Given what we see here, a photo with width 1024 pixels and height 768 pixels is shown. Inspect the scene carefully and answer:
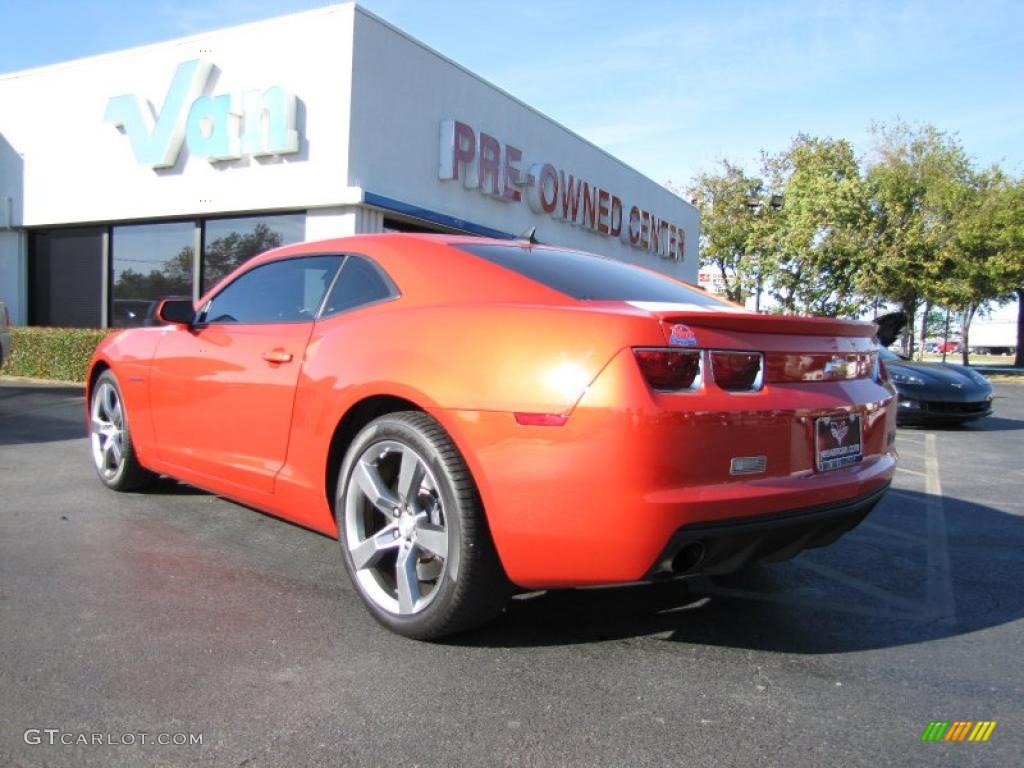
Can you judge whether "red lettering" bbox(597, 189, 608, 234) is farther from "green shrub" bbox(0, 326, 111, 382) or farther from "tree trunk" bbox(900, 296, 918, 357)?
"tree trunk" bbox(900, 296, 918, 357)

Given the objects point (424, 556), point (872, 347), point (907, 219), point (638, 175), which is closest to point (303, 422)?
point (424, 556)

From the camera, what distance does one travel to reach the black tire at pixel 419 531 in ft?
8.45

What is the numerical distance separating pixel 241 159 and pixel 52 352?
4338mm

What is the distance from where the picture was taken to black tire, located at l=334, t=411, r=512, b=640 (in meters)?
2.57

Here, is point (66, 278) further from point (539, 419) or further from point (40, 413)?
point (539, 419)

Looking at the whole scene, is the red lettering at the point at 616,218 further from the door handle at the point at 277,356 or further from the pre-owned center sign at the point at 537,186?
the door handle at the point at 277,356

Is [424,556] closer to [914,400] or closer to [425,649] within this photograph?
[425,649]

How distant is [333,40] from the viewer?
448 inches

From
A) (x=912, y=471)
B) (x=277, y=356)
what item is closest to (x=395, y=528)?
(x=277, y=356)

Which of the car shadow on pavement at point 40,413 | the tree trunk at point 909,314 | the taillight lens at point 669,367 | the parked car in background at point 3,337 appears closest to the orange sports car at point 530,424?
the taillight lens at point 669,367

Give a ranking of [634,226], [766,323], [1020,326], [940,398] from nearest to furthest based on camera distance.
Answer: [766,323]
[940,398]
[634,226]
[1020,326]

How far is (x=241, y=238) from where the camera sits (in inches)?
512

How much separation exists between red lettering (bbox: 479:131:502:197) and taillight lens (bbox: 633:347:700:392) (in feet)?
40.3

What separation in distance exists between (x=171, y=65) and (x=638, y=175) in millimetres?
12068
